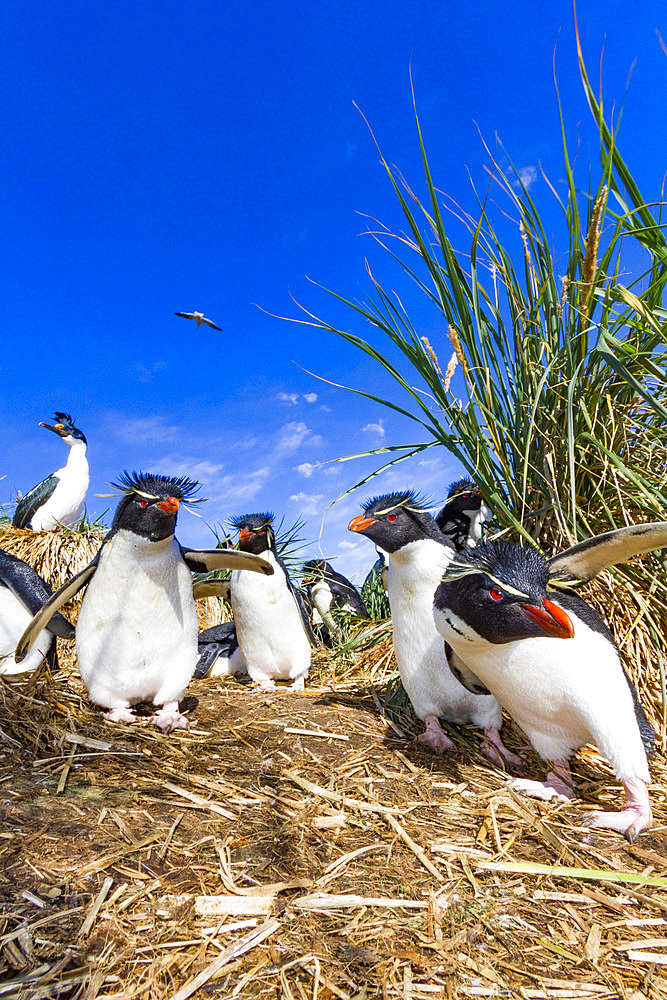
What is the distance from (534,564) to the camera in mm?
2234

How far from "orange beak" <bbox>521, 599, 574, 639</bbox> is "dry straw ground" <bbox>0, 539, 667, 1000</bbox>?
0.70 metres

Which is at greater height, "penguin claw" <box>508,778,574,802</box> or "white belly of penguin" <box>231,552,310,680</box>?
"white belly of penguin" <box>231,552,310,680</box>

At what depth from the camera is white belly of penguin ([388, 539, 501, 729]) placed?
9.06 feet

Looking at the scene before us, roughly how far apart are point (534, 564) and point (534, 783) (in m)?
0.89

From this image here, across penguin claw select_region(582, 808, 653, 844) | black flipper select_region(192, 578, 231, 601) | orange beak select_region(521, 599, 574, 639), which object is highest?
black flipper select_region(192, 578, 231, 601)

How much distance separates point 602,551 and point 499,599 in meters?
0.46

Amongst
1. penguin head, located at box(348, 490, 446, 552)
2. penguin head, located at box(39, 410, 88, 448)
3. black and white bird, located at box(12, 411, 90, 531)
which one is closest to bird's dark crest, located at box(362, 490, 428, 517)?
penguin head, located at box(348, 490, 446, 552)

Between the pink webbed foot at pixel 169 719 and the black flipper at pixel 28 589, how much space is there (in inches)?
38.5

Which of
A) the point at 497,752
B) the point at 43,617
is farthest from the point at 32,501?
the point at 497,752

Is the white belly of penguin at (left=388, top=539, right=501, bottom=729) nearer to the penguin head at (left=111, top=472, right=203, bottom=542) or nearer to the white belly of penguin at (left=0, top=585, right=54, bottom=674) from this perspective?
the penguin head at (left=111, top=472, right=203, bottom=542)

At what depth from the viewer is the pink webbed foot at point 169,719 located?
2938 mm

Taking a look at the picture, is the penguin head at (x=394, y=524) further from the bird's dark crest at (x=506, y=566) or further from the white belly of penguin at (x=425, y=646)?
the bird's dark crest at (x=506, y=566)

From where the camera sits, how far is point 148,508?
2848 mm

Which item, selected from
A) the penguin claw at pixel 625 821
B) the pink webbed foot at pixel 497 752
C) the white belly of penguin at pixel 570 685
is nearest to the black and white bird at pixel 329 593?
the pink webbed foot at pixel 497 752
